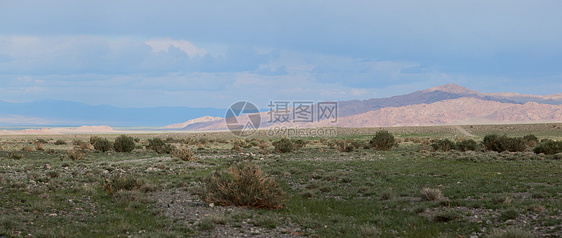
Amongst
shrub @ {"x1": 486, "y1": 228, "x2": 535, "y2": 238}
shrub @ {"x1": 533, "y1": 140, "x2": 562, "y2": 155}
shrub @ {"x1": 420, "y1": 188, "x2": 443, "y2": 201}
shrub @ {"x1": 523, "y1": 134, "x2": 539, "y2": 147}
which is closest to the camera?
shrub @ {"x1": 486, "y1": 228, "x2": 535, "y2": 238}

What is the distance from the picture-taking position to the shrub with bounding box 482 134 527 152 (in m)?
35.8

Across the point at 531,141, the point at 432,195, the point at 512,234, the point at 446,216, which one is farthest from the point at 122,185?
the point at 531,141

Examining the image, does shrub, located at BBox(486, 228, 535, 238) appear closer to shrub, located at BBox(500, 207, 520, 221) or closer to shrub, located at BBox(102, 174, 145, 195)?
shrub, located at BBox(500, 207, 520, 221)

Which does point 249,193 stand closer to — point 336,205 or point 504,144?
point 336,205

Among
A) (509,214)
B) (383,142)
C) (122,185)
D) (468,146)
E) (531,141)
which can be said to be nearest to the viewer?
(509,214)

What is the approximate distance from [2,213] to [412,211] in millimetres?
12258

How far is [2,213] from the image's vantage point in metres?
11.2

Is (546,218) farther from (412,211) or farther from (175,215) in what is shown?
(175,215)

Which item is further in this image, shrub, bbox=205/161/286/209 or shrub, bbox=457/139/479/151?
shrub, bbox=457/139/479/151

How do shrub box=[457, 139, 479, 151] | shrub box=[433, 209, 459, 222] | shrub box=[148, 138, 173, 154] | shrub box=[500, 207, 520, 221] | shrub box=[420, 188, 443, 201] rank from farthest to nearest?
shrub box=[148, 138, 173, 154]
shrub box=[457, 139, 479, 151]
shrub box=[420, 188, 443, 201]
shrub box=[433, 209, 459, 222]
shrub box=[500, 207, 520, 221]

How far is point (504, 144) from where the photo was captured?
36.4 metres

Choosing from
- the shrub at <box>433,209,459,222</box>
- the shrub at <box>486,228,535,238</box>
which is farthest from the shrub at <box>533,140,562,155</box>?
the shrub at <box>486,228,535,238</box>

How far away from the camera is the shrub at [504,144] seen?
35.8 meters

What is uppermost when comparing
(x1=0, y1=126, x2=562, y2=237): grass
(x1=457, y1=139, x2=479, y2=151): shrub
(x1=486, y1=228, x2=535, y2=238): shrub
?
(x1=457, y1=139, x2=479, y2=151): shrub
